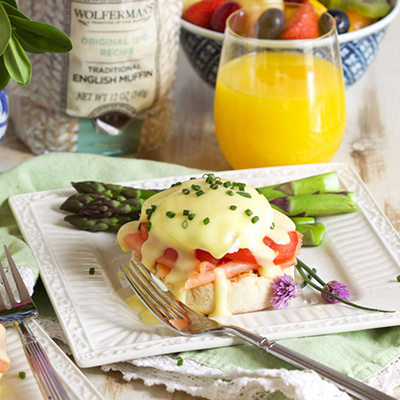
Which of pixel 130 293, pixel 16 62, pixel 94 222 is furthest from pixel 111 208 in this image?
pixel 16 62

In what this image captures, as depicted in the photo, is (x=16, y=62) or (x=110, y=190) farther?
(x=110, y=190)

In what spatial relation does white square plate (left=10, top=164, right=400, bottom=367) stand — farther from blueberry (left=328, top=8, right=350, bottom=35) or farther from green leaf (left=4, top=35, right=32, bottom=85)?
blueberry (left=328, top=8, right=350, bottom=35)

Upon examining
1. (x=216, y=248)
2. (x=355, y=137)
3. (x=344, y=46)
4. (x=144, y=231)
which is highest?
(x=344, y=46)

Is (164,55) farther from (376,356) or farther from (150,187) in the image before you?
(376,356)

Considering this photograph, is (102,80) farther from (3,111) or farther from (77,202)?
(77,202)

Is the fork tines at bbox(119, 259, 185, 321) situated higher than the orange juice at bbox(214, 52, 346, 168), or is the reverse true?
the orange juice at bbox(214, 52, 346, 168)

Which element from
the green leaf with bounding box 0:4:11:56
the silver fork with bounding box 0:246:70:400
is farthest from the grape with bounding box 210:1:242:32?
the silver fork with bounding box 0:246:70:400
